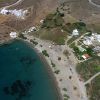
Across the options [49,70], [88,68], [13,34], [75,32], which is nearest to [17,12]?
[13,34]

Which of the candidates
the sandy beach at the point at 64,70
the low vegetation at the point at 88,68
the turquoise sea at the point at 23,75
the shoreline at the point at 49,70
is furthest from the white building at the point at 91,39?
the turquoise sea at the point at 23,75

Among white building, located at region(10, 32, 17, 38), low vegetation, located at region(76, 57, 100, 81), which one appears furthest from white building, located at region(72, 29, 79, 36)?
white building, located at region(10, 32, 17, 38)

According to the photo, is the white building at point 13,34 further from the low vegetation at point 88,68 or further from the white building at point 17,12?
the low vegetation at point 88,68

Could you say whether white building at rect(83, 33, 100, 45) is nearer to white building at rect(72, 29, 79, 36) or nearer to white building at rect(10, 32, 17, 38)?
white building at rect(72, 29, 79, 36)

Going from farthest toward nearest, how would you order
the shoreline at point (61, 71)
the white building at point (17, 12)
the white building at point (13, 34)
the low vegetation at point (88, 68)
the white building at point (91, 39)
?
the white building at point (17, 12) < the white building at point (13, 34) < the white building at point (91, 39) < the low vegetation at point (88, 68) < the shoreline at point (61, 71)

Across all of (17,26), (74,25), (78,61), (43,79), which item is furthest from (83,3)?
(43,79)
